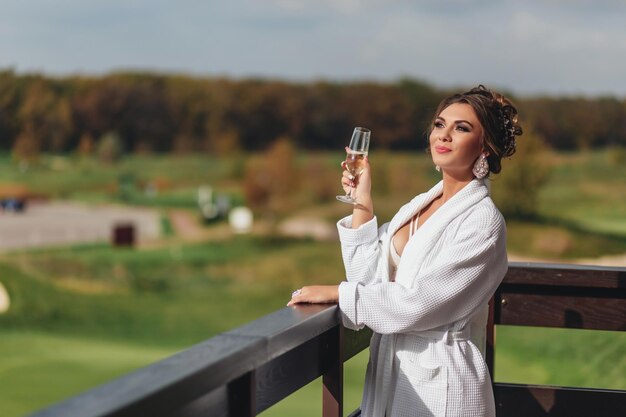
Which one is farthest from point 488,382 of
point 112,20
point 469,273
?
point 112,20

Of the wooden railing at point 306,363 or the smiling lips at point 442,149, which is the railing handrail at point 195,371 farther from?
the smiling lips at point 442,149

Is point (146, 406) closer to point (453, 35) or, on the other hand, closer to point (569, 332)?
point (569, 332)

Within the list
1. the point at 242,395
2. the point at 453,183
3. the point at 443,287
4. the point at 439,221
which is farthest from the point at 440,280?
the point at 242,395

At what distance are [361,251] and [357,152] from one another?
0.20 metres

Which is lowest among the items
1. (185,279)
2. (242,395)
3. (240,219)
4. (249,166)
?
(185,279)

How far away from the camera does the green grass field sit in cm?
2003

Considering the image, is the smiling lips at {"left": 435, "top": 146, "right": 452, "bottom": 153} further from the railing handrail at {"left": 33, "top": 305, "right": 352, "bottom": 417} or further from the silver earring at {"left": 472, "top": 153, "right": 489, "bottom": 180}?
the railing handrail at {"left": 33, "top": 305, "right": 352, "bottom": 417}

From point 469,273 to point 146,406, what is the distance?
812mm

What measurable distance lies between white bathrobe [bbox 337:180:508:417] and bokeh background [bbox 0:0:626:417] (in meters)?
17.6

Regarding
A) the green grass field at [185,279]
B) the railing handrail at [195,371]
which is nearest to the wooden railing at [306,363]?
the railing handrail at [195,371]

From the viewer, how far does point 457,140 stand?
1927mm

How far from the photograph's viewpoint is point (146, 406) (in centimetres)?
118

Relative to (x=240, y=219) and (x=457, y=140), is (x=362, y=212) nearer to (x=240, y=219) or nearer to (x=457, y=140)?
(x=457, y=140)

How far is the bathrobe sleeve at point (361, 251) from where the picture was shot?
2.00 meters
